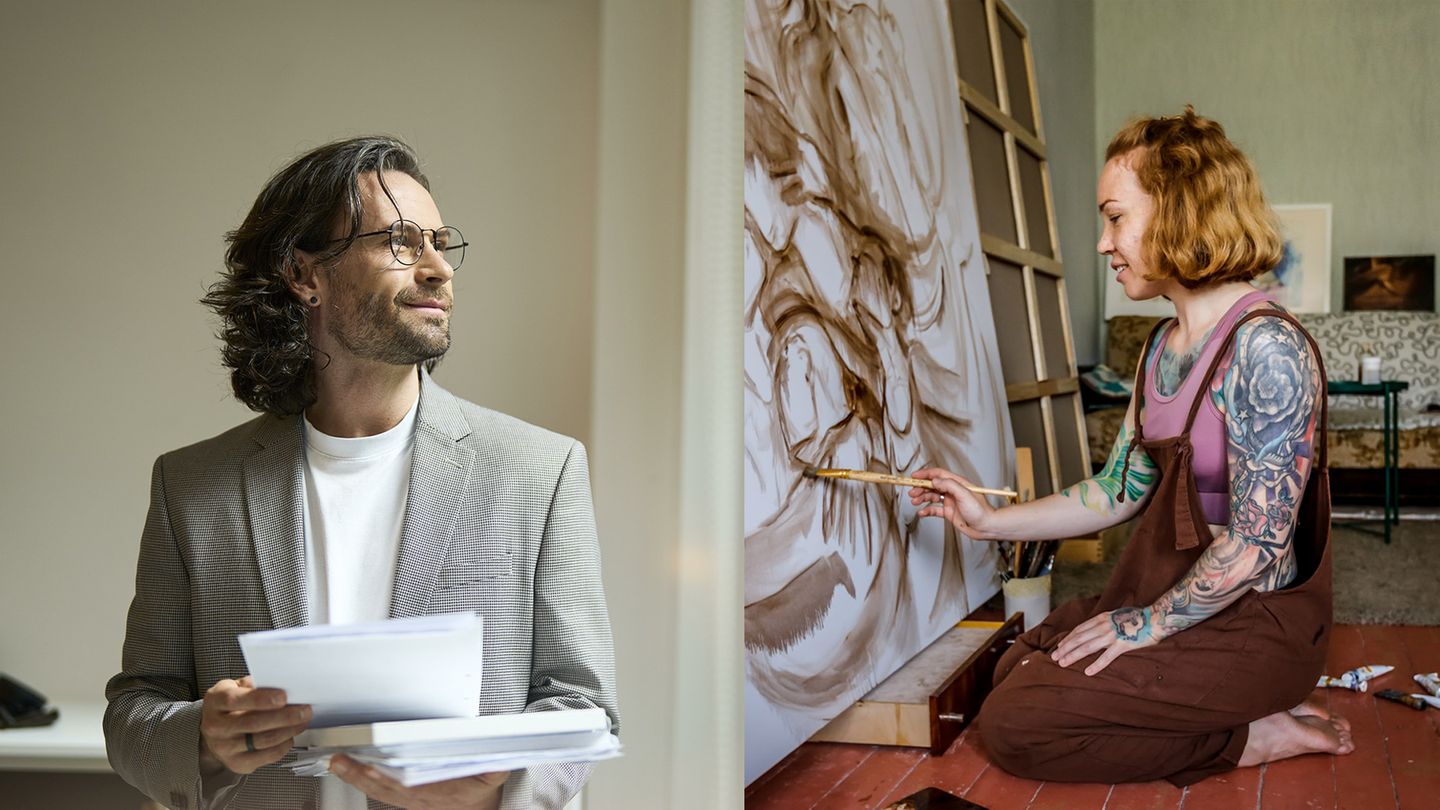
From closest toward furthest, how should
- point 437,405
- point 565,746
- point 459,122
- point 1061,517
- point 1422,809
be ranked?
point 565,746
point 437,405
point 459,122
point 1422,809
point 1061,517

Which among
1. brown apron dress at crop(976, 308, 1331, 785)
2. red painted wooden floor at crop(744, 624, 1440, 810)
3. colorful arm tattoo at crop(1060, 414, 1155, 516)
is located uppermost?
colorful arm tattoo at crop(1060, 414, 1155, 516)

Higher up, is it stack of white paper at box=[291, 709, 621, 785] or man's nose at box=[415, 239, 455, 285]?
man's nose at box=[415, 239, 455, 285]

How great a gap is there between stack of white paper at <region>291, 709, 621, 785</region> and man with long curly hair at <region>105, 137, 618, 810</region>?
0.70 ft

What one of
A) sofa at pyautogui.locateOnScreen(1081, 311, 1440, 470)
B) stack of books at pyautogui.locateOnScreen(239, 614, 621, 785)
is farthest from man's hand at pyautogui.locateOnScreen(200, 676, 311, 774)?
sofa at pyautogui.locateOnScreen(1081, 311, 1440, 470)

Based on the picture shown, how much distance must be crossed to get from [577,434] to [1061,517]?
1.27 meters

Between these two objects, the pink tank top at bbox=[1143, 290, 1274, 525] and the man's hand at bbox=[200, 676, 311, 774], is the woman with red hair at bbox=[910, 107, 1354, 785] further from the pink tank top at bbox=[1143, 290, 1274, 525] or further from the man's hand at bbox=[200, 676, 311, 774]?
the man's hand at bbox=[200, 676, 311, 774]

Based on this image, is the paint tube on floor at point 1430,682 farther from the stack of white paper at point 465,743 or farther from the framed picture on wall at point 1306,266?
the framed picture on wall at point 1306,266

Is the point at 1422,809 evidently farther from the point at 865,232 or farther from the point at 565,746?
the point at 565,746

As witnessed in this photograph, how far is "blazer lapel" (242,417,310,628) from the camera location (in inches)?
49.5

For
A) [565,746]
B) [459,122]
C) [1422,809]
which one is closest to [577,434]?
[459,122]

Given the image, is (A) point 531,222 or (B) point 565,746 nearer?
(B) point 565,746

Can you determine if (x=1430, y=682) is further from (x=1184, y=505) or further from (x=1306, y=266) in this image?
(x=1306, y=266)

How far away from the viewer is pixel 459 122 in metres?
1.73

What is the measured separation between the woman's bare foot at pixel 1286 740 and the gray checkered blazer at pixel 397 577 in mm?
1589
